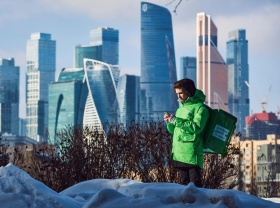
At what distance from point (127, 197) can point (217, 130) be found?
2.82 m

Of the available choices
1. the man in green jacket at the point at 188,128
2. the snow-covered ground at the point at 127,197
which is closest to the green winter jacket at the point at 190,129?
the man in green jacket at the point at 188,128

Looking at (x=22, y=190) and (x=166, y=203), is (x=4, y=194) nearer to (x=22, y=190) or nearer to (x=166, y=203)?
(x=22, y=190)

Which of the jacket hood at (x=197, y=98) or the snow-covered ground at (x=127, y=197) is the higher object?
the jacket hood at (x=197, y=98)

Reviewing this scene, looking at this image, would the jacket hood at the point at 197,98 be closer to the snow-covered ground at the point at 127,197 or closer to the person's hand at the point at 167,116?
the person's hand at the point at 167,116

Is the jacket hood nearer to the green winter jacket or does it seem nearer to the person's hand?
the green winter jacket

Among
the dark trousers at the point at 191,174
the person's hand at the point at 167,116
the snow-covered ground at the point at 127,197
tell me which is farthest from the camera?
the dark trousers at the point at 191,174

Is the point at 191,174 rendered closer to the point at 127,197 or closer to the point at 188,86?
the point at 188,86

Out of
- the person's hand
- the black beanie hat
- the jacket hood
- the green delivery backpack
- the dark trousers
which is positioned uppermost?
the black beanie hat

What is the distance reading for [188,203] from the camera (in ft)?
18.5

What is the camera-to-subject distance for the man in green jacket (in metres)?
8.32

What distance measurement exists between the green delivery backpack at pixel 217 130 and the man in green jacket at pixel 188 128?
7 centimetres

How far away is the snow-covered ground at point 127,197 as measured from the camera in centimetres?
562

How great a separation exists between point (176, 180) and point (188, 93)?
5.57 m

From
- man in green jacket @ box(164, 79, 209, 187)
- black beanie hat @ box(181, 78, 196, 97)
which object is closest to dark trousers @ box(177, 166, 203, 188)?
man in green jacket @ box(164, 79, 209, 187)
